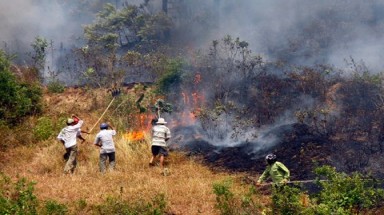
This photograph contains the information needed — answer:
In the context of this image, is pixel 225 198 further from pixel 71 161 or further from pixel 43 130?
pixel 43 130

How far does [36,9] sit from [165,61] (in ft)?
59.4

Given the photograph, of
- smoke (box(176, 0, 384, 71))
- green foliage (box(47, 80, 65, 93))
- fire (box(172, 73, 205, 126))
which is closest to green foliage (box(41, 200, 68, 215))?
fire (box(172, 73, 205, 126))

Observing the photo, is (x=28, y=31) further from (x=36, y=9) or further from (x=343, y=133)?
(x=343, y=133)

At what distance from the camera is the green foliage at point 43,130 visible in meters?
12.6

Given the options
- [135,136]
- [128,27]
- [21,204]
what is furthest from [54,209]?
[128,27]

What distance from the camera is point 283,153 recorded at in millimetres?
10883

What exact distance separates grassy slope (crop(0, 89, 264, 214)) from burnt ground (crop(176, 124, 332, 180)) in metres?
0.57

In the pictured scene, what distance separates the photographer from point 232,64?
17.3 m

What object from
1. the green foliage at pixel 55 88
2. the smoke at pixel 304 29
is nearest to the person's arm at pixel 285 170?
the smoke at pixel 304 29

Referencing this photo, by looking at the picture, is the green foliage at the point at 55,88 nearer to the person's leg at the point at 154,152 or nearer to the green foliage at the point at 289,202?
the person's leg at the point at 154,152

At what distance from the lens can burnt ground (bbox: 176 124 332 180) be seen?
9906mm

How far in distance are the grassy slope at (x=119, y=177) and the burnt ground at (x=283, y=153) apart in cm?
57

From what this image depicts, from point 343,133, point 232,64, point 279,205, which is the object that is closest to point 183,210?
point 279,205

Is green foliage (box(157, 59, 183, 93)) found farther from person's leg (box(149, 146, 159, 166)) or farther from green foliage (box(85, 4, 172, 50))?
green foliage (box(85, 4, 172, 50))
